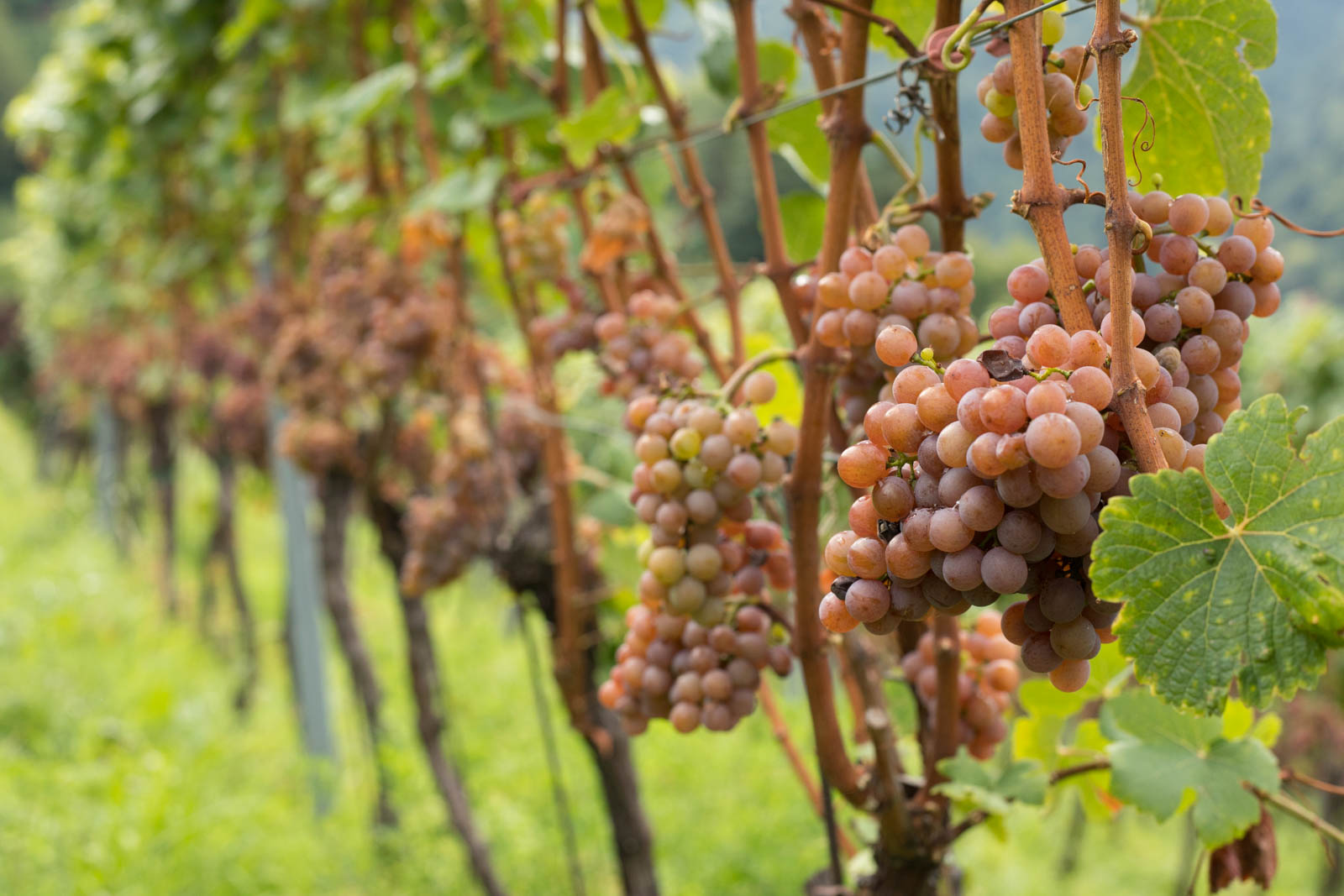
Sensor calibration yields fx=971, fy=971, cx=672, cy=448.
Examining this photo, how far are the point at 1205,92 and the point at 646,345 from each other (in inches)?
20.3

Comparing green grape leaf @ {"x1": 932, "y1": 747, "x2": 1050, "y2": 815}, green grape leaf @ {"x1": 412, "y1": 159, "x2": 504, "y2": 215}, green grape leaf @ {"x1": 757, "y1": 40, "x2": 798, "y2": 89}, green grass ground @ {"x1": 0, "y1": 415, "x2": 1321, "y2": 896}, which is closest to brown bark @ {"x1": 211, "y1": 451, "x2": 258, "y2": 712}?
green grass ground @ {"x1": 0, "y1": 415, "x2": 1321, "y2": 896}

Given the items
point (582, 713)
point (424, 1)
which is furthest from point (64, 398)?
point (582, 713)

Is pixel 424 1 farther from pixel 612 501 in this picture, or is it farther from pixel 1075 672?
pixel 1075 672

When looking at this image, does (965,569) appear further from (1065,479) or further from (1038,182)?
(1038,182)

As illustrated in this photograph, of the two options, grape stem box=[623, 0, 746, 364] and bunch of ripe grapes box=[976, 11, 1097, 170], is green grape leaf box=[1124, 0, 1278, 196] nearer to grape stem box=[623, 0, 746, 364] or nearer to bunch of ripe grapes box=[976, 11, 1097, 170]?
bunch of ripe grapes box=[976, 11, 1097, 170]

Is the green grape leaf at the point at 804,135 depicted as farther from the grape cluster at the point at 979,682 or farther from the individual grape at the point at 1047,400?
the individual grape at the point at 1047,400

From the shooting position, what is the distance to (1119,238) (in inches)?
15.8

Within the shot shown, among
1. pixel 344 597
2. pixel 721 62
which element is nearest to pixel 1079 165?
pixel 721 62

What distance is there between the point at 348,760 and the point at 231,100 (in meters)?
2.73

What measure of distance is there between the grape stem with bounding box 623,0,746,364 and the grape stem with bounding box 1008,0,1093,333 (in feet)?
1.65

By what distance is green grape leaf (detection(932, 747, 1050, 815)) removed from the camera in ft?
2.28

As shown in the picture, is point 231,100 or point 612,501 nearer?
point 612,501

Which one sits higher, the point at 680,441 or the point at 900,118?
the point at 900,118

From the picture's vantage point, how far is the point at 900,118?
0.58 m
